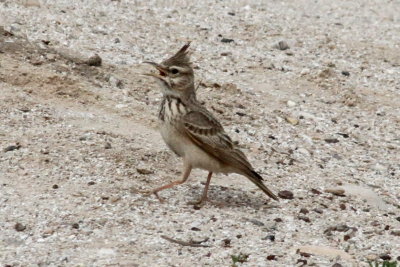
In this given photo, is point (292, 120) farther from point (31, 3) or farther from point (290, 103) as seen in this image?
point (31, 3)

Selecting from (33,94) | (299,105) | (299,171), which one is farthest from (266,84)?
(33,94)

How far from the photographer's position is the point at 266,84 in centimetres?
1306

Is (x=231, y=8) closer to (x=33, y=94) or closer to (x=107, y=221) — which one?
(x=33, y=94)

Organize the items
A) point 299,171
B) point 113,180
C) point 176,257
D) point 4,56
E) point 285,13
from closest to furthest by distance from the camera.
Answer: point 176,257 → point 113,180 → point 299,171 → point 4,56 → point 285,13

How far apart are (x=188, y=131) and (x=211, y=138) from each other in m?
0.30

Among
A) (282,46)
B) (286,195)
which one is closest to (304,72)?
(282,46)

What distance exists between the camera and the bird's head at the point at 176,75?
9.03 metres

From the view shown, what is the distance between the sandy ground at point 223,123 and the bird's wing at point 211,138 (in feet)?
1.59

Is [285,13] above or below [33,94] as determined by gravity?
above

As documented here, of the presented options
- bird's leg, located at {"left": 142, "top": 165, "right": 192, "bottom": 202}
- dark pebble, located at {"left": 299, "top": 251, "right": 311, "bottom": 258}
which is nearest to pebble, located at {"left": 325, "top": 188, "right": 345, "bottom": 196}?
bird's leg, located at {"left": 142, "top": 165, "right": 192, "bottom": 202}

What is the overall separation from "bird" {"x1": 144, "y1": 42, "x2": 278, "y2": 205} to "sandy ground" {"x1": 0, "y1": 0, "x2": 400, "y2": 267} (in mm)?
404

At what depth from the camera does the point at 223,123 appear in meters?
11.5

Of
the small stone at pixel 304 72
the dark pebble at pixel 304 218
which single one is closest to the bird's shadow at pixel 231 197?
the dark pebble at pixel 304 218

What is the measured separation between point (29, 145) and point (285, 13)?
7727 mm
